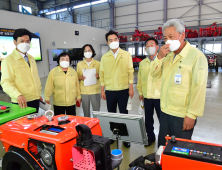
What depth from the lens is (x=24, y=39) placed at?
2.07 m

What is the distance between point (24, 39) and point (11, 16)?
723 centimetres

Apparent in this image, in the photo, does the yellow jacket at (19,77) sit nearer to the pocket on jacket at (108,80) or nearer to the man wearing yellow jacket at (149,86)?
the pocket on jacket at (108,80)

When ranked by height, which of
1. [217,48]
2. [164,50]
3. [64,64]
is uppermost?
[217,48]

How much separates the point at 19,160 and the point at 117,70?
1.74 m

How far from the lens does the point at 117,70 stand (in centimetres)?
251

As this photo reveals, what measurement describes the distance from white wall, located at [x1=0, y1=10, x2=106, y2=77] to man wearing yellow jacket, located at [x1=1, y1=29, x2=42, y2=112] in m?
6.89

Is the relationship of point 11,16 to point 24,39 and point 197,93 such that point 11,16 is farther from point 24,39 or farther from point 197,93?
point 197,93

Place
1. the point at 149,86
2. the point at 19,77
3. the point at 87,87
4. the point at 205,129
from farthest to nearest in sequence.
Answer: the point at 205,129, the point at 87,87, the point at 149,86, the point at 19,77

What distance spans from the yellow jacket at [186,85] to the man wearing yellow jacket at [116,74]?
36.7 inches

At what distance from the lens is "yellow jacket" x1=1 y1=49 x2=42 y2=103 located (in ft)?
6.23

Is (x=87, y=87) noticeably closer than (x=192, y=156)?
No

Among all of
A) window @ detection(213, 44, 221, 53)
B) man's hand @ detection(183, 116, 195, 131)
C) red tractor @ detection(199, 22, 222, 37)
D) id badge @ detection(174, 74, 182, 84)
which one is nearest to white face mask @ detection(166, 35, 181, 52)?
id badge @ detection(174, 74, 182, 84)

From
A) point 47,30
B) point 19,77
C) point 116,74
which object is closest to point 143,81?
point 116,74

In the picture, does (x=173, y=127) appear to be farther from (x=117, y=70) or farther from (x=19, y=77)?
(x=19, y=77)
